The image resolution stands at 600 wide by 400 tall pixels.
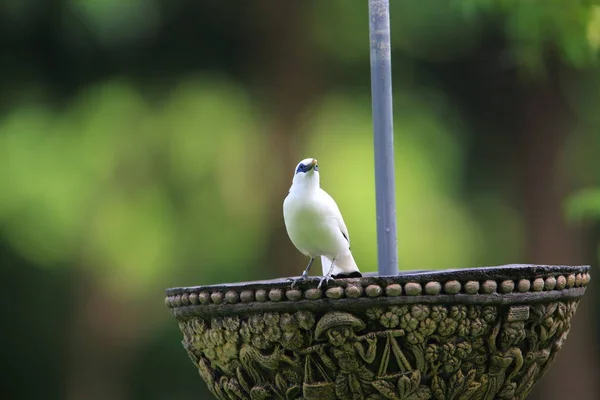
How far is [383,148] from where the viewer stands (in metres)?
1.86

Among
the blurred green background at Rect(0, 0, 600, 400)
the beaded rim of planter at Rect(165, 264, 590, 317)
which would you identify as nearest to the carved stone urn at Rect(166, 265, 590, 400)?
the beaded rim of planter at Rect(165, 264, 590, 317)

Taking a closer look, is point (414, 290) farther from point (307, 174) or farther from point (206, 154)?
point (206, 154)

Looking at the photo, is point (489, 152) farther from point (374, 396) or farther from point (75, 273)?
point (374, 396)

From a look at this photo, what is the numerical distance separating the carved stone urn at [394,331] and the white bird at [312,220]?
0.27 metres

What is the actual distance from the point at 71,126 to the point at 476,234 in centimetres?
254

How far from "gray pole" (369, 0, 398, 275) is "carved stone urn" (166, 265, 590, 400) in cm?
20

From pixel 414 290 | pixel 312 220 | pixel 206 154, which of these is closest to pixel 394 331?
pixel 414 290

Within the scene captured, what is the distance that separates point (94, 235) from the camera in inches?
219

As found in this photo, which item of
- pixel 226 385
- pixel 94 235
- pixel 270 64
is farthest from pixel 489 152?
pixel 226 385

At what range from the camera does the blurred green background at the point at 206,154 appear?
534cm

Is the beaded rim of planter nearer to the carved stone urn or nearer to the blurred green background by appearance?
the carved stone urn

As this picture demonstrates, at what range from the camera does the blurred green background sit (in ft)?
17.5

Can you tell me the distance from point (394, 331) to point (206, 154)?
410cm

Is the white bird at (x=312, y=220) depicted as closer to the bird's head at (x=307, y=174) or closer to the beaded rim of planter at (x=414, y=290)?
the bird's head at (x=307, y=174)
